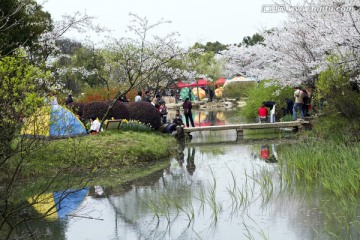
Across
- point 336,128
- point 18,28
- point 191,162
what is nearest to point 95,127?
point 191,162

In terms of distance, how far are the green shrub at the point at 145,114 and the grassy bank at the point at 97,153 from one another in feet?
6.17

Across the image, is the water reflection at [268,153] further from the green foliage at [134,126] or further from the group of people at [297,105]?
the group of people at [297,105]

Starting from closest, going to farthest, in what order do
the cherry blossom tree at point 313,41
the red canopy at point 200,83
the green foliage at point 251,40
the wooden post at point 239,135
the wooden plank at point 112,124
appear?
the cherry blossom tree at point 313,41 < the wooden plank at point 112,124 < the wooden post at point 239,135 < the red canopy at point 200,83 < the green foliage at point 251,40

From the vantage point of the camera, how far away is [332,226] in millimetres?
7656

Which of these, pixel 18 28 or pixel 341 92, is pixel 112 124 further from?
pixel 341 92

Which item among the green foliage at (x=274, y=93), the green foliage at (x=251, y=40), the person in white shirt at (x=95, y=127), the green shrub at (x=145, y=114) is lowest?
the person in white shirt at (x=95, y=127)

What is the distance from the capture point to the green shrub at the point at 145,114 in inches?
736

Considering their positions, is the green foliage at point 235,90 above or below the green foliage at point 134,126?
above

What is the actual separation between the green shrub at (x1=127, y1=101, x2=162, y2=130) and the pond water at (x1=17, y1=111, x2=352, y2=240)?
222 inches

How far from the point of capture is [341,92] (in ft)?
48.2

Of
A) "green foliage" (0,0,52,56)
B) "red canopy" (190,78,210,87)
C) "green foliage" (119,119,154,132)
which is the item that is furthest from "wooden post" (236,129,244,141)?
"red canopy" (190,78,210,87)

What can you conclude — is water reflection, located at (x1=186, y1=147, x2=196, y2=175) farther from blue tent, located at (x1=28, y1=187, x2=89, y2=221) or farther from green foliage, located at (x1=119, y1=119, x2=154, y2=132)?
blue tent, located at (x1=28, y1=187, x2=89, y2=221)

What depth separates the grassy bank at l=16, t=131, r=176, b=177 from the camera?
42.7ft

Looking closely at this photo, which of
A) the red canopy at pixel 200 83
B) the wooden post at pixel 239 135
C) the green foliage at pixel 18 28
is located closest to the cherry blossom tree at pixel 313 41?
the wooden post at pixel 239 135
